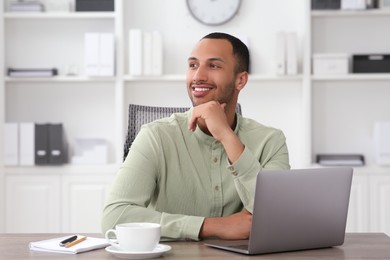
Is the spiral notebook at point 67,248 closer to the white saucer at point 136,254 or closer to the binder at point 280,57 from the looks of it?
the white saucer at point 136,254

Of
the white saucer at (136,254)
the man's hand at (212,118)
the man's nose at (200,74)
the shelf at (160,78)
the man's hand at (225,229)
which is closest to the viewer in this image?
the white saucer at (136,254)

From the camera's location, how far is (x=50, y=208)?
15.5ft

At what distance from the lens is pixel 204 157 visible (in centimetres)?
232

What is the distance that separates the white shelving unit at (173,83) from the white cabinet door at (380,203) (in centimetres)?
20

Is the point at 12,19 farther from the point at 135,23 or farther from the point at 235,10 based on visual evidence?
the point at 235,10

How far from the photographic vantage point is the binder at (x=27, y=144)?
4723 millimetres

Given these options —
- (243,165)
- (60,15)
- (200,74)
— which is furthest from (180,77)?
(243,165)

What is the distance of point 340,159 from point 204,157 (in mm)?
2604

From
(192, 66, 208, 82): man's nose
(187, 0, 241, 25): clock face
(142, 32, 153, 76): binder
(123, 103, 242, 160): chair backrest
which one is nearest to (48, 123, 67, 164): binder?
(142, 32, 153, 76): binder

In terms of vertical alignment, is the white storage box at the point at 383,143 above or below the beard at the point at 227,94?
below

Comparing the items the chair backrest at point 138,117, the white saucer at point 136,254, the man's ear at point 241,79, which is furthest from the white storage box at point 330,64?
the white saucer at point 136,254

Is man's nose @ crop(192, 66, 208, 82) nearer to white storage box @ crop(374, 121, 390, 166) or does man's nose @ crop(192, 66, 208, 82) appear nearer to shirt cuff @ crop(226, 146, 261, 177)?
shirt cuff @ crop(226, 146, 261, 177)

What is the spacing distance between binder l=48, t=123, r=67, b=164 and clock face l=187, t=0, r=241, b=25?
3.81 ft

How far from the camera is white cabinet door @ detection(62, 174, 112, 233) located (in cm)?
470
